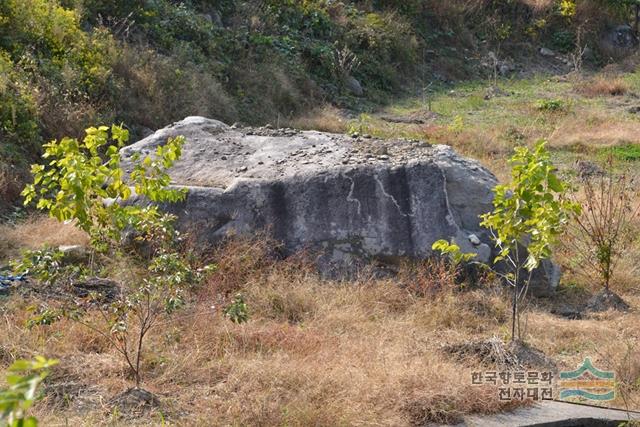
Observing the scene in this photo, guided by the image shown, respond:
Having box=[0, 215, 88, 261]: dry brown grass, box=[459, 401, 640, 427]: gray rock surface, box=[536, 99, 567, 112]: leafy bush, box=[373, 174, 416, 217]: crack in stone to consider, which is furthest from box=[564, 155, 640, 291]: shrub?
box=[536, 99, 567, 112]: leafy bush

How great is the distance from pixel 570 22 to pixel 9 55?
13.7 meters

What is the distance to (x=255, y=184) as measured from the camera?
24.2 ft

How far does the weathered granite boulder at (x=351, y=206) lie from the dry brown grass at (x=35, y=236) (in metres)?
1.00

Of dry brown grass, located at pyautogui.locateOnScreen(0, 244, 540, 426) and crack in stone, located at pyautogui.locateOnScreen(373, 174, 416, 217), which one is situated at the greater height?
crack in stone, located at pyautogui.locateOnScreen(373, 174, 416, 217)

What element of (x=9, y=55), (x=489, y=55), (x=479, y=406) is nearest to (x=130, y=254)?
(x=479, y=406)

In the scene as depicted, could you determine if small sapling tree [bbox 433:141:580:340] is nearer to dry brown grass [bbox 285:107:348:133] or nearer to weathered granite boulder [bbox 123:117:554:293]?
weathered granite boulder [bbox 123:117:554:293]

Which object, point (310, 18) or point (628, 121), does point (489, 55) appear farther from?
point (628, 121)

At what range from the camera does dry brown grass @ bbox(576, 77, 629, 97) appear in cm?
1662

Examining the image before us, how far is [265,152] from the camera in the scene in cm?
793

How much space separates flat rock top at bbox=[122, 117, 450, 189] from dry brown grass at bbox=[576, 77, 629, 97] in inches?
375

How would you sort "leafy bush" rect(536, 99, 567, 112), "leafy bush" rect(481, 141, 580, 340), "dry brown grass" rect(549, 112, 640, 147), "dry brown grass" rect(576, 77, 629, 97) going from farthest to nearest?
"dry brown grass" rect(576, 77, 629, 97) → "leafy bush" rect(536, 99, 567, 112) → "dry brown grass" rect(549, 112, 640, 147) → "leafy bush" rect(481, 141, 580, 340)

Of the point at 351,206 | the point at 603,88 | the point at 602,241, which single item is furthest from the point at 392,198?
the point at 603,88

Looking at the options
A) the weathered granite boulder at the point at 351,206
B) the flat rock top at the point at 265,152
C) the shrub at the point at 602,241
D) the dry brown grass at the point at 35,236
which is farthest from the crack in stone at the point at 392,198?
the dry brown grass at the point at 35,236

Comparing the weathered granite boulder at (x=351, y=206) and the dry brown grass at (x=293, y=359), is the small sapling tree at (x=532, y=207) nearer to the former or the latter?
the dry brown grass at (x=293, y=359)
